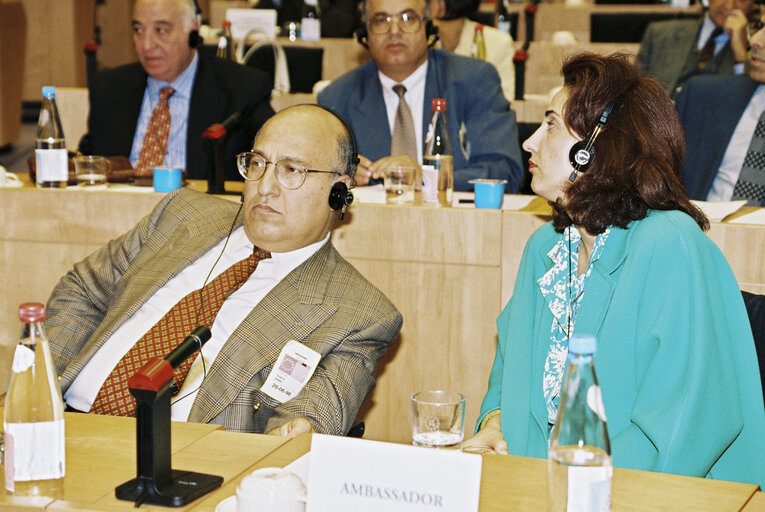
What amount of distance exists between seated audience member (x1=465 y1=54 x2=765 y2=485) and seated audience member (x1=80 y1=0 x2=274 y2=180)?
2024 mm

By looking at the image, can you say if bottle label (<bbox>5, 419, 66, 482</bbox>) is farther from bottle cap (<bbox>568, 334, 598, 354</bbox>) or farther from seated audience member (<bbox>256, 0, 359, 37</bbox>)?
seated audience member (<bbox>256, 0, 359, 37</bbox>)

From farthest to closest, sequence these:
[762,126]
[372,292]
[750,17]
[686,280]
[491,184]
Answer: [750,17] → [762,126] → [491,184] → [372,292] → [686,280]

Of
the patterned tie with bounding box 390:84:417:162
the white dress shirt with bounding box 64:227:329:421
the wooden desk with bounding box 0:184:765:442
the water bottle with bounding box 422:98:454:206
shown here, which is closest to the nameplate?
the white dress shirt with bounding box 64:227:329:421

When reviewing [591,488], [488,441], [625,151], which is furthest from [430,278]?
[591,488]

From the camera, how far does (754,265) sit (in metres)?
2.38

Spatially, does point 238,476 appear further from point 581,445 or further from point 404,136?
point 404,136

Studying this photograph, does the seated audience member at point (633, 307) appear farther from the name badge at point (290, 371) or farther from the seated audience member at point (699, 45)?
the seated audience member at point (699, 45)

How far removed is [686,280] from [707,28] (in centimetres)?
365

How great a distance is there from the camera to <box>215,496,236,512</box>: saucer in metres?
1.19

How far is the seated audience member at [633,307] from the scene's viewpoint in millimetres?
1656

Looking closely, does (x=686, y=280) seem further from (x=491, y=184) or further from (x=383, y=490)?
(x=491, y=184)

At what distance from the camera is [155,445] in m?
1.23

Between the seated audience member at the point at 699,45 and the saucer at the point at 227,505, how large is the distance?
3831mm

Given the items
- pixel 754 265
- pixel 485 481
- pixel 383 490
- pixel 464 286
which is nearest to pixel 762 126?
pixel 754 265
